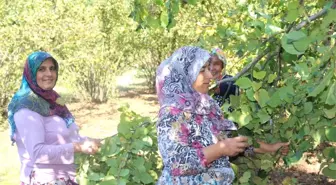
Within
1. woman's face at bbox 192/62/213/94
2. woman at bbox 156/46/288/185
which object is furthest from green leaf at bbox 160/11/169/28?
woman's face at bbox 192/62/213/94

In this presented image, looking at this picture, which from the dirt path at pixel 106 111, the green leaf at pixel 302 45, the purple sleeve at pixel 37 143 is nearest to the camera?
the green leaf at pixel 302 45

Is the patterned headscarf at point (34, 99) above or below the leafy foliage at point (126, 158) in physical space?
above

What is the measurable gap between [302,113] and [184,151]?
77cm

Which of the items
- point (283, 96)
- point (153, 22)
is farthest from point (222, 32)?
point (283, 96)

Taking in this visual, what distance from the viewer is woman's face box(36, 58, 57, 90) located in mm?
3148

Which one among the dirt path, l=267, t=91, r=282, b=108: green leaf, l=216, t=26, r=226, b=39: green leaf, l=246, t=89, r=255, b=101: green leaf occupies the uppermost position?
l=216, t=26, r=226, b=39: green leaf

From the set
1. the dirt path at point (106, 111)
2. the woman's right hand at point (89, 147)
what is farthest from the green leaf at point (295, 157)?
the dirt path at point (106, 111)

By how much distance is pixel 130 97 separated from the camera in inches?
646

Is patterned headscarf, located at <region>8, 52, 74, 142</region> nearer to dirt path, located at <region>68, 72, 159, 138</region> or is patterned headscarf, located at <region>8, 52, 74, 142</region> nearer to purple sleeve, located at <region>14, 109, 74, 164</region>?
purple sleeve, located at <region>14, 109, 74, 164</region>

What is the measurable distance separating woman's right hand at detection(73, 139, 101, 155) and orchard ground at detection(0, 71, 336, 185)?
1.00ft

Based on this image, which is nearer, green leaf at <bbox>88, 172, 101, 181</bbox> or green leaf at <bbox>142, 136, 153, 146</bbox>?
green leaf at <bbox>88, 172, 101, 181</bbox>

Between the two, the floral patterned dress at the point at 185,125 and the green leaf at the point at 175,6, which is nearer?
the floral patterned dress at the point at 185,125

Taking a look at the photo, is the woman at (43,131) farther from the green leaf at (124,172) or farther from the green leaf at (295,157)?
the green leaf at (295,157)

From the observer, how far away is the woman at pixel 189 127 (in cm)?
Answer: 211
